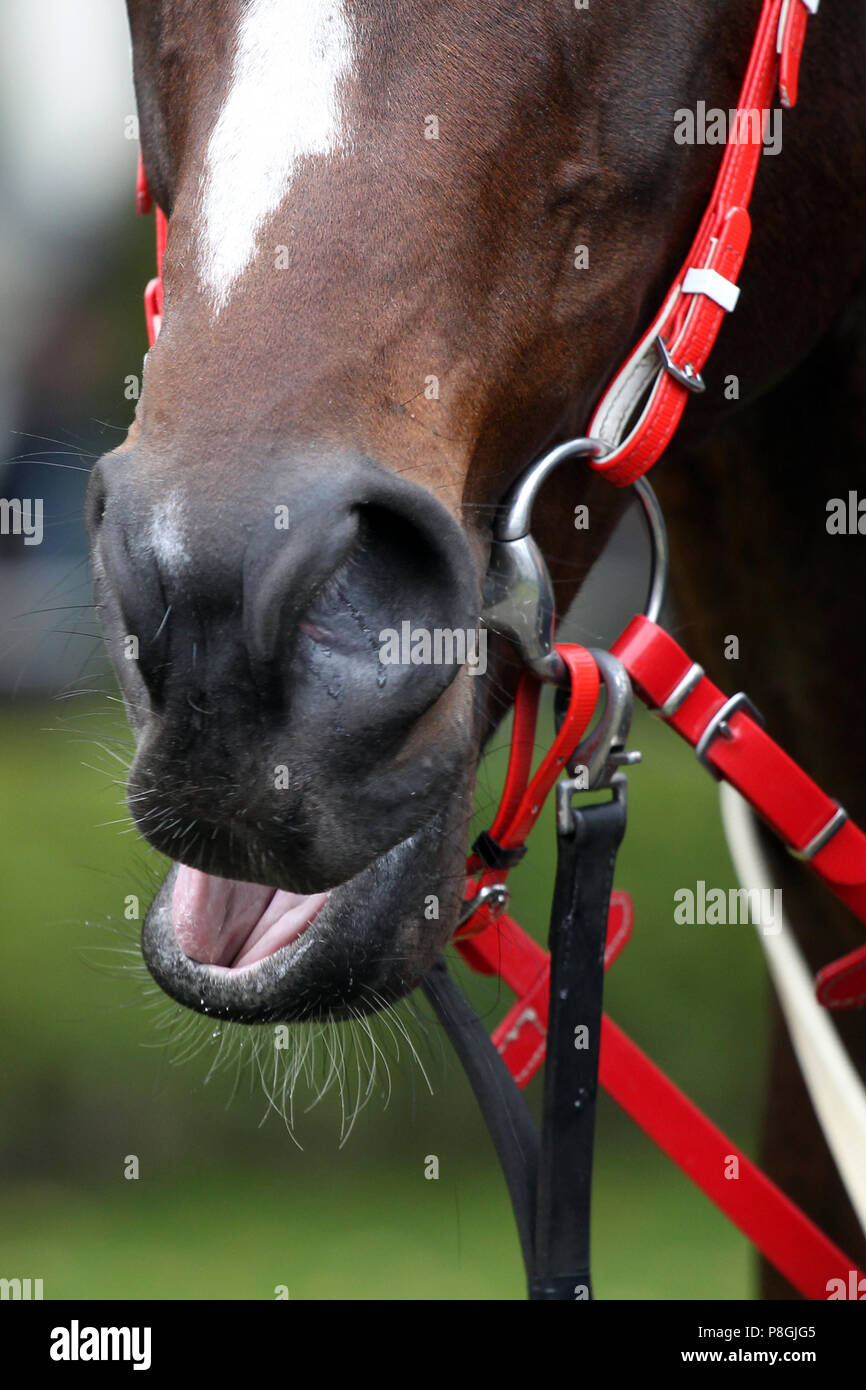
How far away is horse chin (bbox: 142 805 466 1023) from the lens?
0.96 m

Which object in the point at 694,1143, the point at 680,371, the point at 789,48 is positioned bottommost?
the point at 694,1143

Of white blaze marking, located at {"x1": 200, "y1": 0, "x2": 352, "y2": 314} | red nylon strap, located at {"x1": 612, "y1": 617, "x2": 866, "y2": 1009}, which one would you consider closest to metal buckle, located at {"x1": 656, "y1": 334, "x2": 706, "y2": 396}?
red nylon strap, located at {"x1": 612, "y1": 617, "x2": 866, "y2": 1009}

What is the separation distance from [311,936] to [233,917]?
12 centimetres

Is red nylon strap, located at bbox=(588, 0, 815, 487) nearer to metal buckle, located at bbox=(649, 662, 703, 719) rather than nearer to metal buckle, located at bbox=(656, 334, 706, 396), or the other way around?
metal buckle, located at bbox=(656, 334, 706, 396)

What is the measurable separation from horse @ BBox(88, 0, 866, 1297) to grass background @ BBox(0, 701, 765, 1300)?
3074mm

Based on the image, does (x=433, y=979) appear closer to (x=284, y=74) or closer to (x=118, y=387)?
(x=284, y=74)

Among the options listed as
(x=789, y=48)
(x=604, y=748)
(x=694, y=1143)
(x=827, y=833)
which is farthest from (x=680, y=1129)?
(x=789, y=48)

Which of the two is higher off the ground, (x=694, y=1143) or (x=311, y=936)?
(x=311, y=936)

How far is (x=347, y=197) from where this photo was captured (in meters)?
0.94

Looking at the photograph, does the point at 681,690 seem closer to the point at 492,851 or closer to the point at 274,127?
the point at 492,851

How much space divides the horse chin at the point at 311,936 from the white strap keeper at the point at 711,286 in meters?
0.49

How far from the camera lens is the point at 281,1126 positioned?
13.3ft

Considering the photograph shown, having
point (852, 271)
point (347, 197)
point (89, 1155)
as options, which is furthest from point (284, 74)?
point (89, 1155)

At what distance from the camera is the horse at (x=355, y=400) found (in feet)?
2.78
